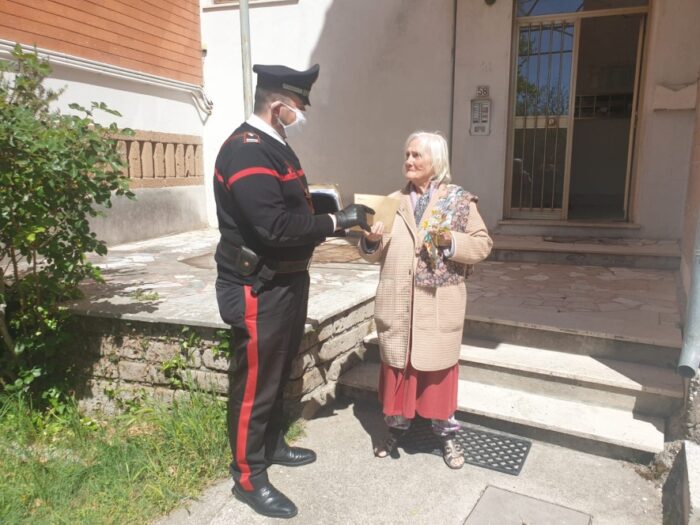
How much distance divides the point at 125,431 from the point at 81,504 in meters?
0.73

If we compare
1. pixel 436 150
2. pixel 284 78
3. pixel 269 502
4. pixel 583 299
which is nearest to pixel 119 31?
pixel 284 78

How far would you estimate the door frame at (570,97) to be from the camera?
684cm

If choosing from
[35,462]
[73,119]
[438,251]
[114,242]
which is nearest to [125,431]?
[35,462]

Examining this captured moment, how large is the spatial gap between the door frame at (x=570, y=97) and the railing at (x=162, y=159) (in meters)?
4.99

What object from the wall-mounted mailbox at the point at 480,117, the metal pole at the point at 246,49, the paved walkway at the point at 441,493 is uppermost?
the metal pole at the point at 246,49

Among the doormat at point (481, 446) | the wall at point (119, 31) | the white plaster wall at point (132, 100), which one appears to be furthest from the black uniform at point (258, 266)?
the white plaster wall at point (132, 100)

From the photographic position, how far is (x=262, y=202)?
8.00 ft

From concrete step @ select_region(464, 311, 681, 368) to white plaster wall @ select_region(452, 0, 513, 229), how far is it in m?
3.47

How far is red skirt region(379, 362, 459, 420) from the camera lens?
121 inches

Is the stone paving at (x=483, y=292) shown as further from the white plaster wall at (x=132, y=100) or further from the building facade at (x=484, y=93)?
the white plaster wall at (x=132, y=100)

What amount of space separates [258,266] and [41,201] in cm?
170

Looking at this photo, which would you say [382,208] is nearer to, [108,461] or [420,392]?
[420,392]

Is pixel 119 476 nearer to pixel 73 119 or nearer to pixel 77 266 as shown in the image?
pixel 77 266

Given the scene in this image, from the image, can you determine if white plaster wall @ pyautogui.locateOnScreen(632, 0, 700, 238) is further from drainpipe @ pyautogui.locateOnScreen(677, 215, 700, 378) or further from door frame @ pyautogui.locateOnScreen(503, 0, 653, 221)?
drainpipe @ pyautogui.locateOnScreen(677, 215, 700, 378)
